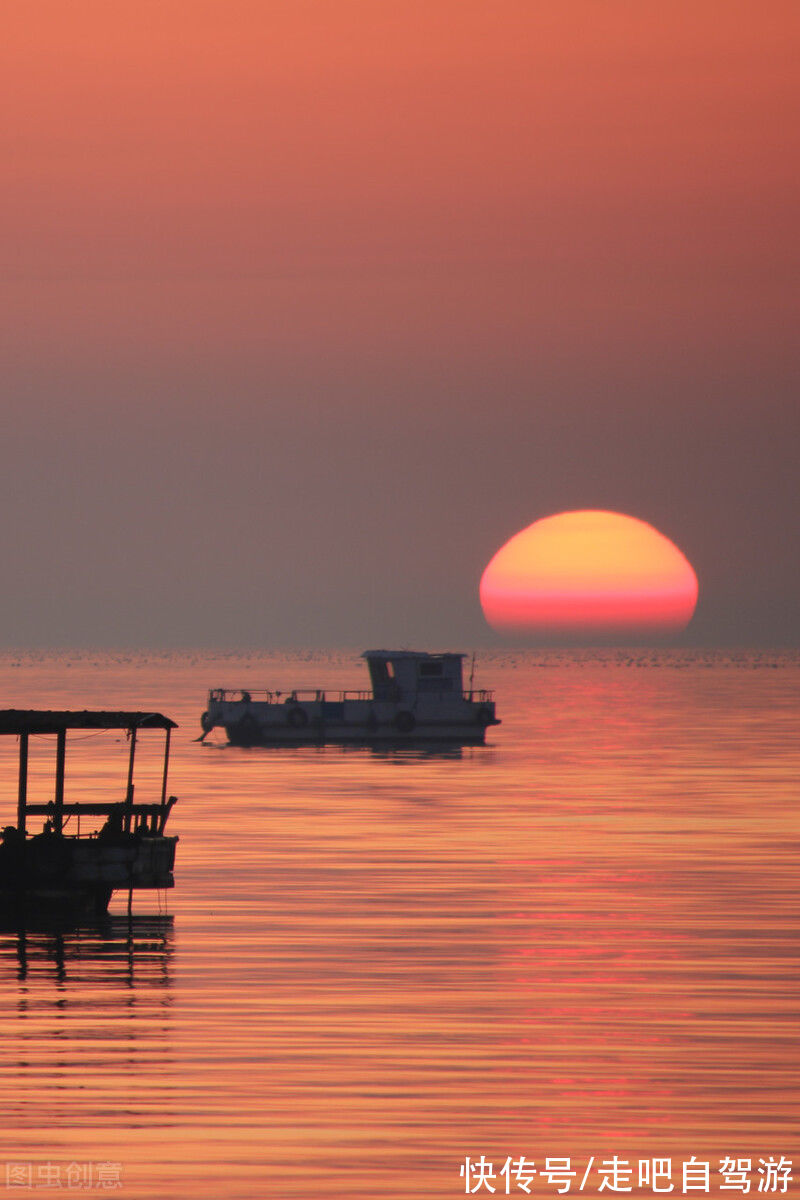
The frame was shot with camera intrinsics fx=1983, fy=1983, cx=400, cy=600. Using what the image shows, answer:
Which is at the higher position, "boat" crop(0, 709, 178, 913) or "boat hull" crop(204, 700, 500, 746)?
"boat hull" crop(204, 700, 500, 746)

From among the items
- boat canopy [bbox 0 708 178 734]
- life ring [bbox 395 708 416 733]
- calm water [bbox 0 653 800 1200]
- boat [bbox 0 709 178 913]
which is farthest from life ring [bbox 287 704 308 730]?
boat [bbox 0 709 178 913]

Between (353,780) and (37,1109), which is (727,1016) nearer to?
(37,1109)

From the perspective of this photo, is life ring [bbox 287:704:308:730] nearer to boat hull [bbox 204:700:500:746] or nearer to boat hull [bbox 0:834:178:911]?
boat hull [bbox 204:700:500:746]

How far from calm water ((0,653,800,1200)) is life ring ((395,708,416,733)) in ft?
127

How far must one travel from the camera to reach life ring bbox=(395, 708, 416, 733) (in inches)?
3942

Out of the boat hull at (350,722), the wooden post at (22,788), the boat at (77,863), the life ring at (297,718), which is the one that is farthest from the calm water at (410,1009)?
the life ring at (297,718)

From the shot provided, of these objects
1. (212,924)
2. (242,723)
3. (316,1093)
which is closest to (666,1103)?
(316,1093)

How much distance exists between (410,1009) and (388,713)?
72176mm

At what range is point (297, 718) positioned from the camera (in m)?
104

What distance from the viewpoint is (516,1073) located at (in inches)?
963

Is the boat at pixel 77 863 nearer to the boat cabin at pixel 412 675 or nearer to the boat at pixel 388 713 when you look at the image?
the boat at pixel 388 713

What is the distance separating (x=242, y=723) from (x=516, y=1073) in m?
80.8

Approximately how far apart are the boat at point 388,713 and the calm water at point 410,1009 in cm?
3914

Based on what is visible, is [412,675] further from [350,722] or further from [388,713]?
[350,722]
